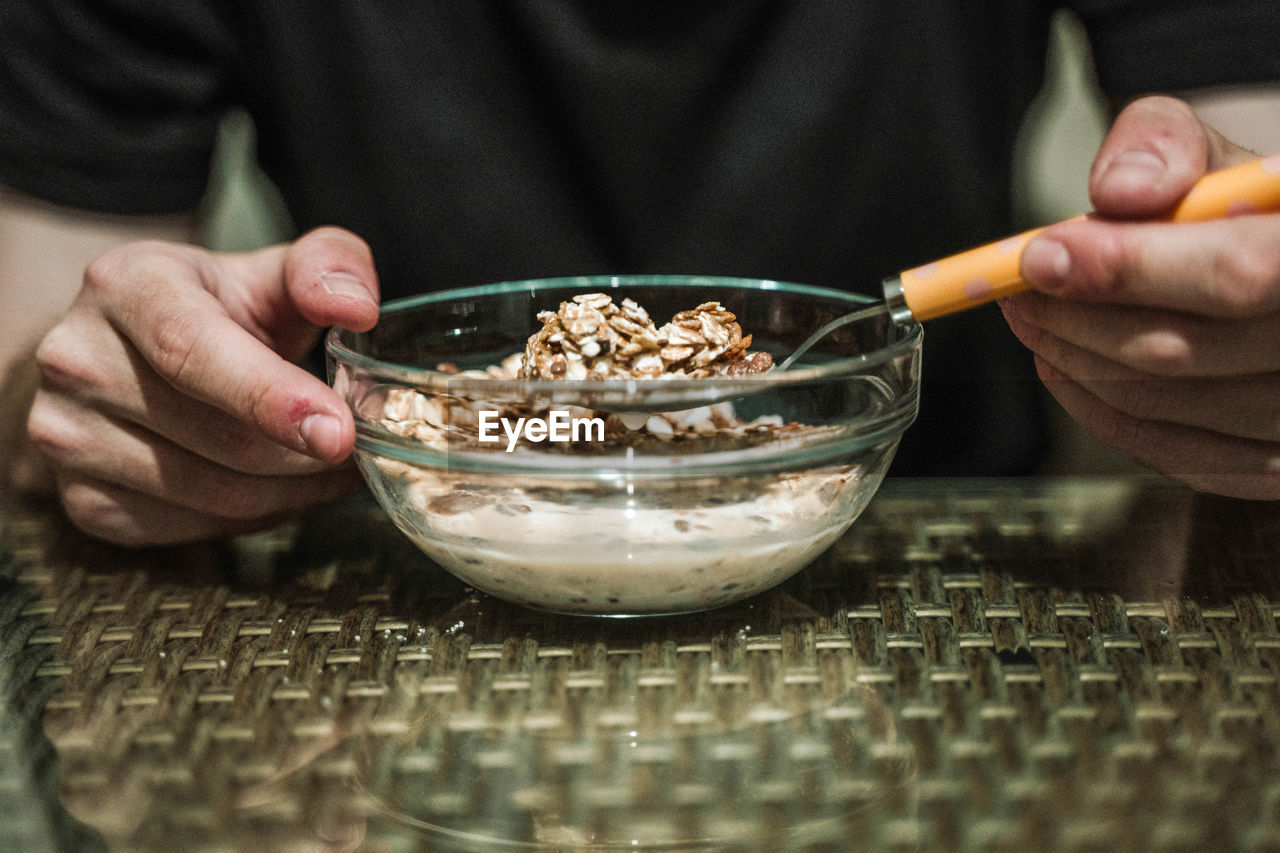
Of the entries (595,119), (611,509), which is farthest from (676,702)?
(595,119)

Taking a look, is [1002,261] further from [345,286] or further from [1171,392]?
[345,286]

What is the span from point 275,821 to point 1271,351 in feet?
1.56

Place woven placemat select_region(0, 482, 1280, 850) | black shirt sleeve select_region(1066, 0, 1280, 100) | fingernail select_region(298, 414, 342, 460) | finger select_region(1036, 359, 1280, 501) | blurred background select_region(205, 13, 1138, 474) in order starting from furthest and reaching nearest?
blurred background select_region(205, 13, 1138, 474) → black shirt sleeve select_region(1066, 0, 1280, 100) → finger select_region(1036, 359, 1280, 501) → fingernail select_region(298, 414, 342, 460) → woven placemat select_region(0, 482, 1280, 850)

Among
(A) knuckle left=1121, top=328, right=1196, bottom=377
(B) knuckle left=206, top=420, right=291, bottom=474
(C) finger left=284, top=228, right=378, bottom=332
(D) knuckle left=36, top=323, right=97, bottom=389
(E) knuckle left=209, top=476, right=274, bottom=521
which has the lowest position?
(E) knuckle left=209, top=476, right=274, bottom=521

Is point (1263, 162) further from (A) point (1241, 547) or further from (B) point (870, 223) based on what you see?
(B) point (870, 223)

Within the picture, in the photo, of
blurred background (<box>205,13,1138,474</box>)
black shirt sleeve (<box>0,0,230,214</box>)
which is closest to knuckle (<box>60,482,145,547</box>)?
black shirt sleeve (<box>0,0,230,214</box>)

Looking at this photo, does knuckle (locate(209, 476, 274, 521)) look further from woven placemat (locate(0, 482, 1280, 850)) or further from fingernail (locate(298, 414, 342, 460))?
fingernail (locate(298, 414, 342, 460))

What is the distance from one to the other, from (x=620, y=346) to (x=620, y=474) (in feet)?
0.35

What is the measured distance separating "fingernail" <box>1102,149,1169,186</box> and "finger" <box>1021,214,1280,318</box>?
2 centimetres

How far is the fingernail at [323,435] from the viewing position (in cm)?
44

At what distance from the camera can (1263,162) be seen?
41cm

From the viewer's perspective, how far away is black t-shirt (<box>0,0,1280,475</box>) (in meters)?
0.78

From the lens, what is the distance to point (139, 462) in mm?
593

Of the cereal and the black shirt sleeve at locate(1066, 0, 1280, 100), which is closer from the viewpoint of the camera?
the cereal
